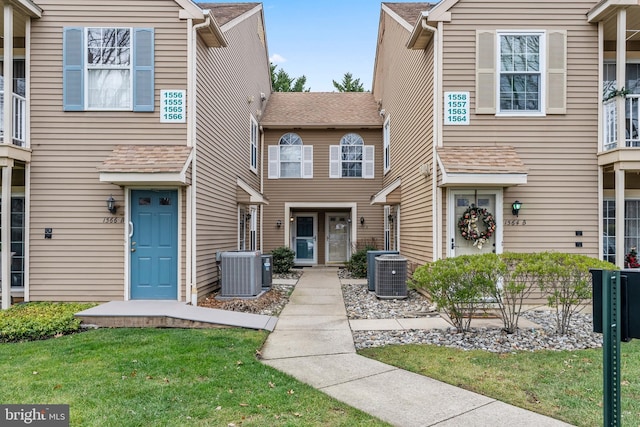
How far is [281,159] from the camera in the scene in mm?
14844

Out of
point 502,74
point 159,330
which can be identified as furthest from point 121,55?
point 502,74

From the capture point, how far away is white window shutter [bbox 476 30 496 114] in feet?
25.3

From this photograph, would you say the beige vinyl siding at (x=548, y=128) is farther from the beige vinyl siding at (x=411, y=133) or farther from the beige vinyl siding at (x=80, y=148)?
the beige vinyl siding at (x=80, y=148)

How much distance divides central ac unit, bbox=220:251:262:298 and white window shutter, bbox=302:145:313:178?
705 centimetres

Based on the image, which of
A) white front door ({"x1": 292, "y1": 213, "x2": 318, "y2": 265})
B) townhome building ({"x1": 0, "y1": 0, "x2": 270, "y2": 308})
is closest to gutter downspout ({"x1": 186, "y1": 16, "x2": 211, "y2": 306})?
townhome building ({"x1": 0, "y1": 0, "x2": 270, "y2": 308})

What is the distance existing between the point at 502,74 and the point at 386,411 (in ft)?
22.7

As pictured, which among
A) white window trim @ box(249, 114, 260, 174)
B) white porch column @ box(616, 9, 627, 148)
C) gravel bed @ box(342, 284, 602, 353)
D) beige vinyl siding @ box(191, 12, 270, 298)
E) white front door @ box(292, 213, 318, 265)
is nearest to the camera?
gravel bed @ box(342, 284, 602, 353)

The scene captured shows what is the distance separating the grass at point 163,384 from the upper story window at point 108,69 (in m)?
4.47

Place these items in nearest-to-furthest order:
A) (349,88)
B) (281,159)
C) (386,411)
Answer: (386,411), (281,159), (349,88)

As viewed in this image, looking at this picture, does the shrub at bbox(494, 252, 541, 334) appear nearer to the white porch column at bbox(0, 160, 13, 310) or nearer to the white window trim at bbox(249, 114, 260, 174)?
the white porch column at bbox(0, 160, 13, 310)

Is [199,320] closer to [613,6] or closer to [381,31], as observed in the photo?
[613,6]

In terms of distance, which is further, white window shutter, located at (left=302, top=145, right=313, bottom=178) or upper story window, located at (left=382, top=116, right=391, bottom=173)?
white window shutter, located at (left=302, top=145, right=313, bottom=178)

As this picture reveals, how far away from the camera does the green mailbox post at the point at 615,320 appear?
2053mm

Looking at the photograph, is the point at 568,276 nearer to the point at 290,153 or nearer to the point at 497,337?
the point at 497,337
